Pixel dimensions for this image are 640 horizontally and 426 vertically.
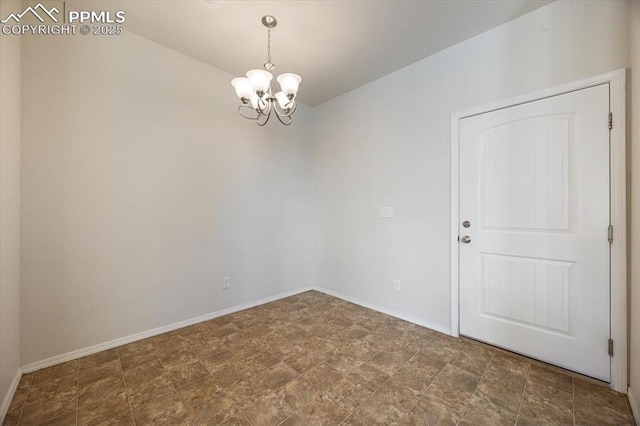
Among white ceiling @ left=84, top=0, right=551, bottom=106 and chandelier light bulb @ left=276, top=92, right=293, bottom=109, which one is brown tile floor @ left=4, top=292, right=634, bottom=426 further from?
white ceiling @ left=84, top=0, right=551, bottom=106

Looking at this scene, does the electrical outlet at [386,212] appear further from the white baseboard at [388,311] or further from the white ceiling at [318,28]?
the white ceiling at [318,28]

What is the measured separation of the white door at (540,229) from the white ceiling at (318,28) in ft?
2.70

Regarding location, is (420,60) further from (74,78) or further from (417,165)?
(74,78)

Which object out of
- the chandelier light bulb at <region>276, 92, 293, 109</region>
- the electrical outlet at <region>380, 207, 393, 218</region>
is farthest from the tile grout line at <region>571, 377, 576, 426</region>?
the chandelier light bulb at <region>276, 92, 293, 109</region>

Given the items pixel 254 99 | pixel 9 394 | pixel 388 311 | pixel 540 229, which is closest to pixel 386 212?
pixel 388 311

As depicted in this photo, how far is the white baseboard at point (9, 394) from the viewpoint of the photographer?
1412 millimetres

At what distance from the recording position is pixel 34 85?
184 cm

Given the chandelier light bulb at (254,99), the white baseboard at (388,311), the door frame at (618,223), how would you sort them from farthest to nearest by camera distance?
the white baseboard at (388,311)
the chandelier light bulb at (254,99)
the door frame at (618,223)

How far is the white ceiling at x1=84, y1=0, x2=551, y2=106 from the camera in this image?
192 cm

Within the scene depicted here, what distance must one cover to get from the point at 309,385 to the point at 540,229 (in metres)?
2.14

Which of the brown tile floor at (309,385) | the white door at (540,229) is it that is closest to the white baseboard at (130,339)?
the brown tile floor at (309,385)

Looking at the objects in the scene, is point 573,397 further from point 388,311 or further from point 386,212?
point 386,212

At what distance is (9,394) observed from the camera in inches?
60.6

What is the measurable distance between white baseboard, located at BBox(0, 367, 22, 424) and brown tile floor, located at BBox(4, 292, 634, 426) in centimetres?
3
